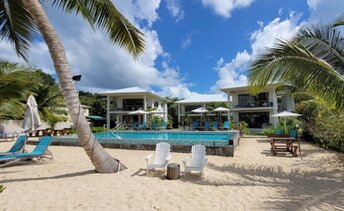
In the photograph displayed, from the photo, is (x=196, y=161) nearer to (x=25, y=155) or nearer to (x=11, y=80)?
(x=25, y=155)

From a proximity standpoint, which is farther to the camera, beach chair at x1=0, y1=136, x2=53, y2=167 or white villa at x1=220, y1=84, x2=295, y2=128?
white villa at x1=220, y1=84, x2=295, y2=128

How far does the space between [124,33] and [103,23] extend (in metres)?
0.64

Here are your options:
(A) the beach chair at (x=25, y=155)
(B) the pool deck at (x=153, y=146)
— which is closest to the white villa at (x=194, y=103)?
(B) the pool deck at (x=153, y=146)

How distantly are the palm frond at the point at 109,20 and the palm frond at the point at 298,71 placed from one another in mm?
3580

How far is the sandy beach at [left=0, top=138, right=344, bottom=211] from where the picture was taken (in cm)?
461

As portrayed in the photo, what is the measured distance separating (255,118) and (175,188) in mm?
28058

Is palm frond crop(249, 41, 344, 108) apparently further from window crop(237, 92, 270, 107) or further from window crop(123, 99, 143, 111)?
window crop(123, 99, 143, 111)

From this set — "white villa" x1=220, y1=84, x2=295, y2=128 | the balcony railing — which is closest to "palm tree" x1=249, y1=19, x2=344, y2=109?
"white villa" x1=220, y1=84, x2=295, y2=128

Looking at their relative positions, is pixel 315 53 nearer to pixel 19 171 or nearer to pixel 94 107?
pixel 19 171

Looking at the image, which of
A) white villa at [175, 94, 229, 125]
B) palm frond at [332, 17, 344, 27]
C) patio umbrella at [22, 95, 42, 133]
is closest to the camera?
palm frond at [332, 17, 344, 27]

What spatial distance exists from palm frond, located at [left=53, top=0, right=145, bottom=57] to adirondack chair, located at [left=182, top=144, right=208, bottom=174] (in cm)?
345

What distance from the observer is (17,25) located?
24.1 ft

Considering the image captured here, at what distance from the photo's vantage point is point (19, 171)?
770cm

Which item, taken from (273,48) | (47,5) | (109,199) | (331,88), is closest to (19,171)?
(109,199)
